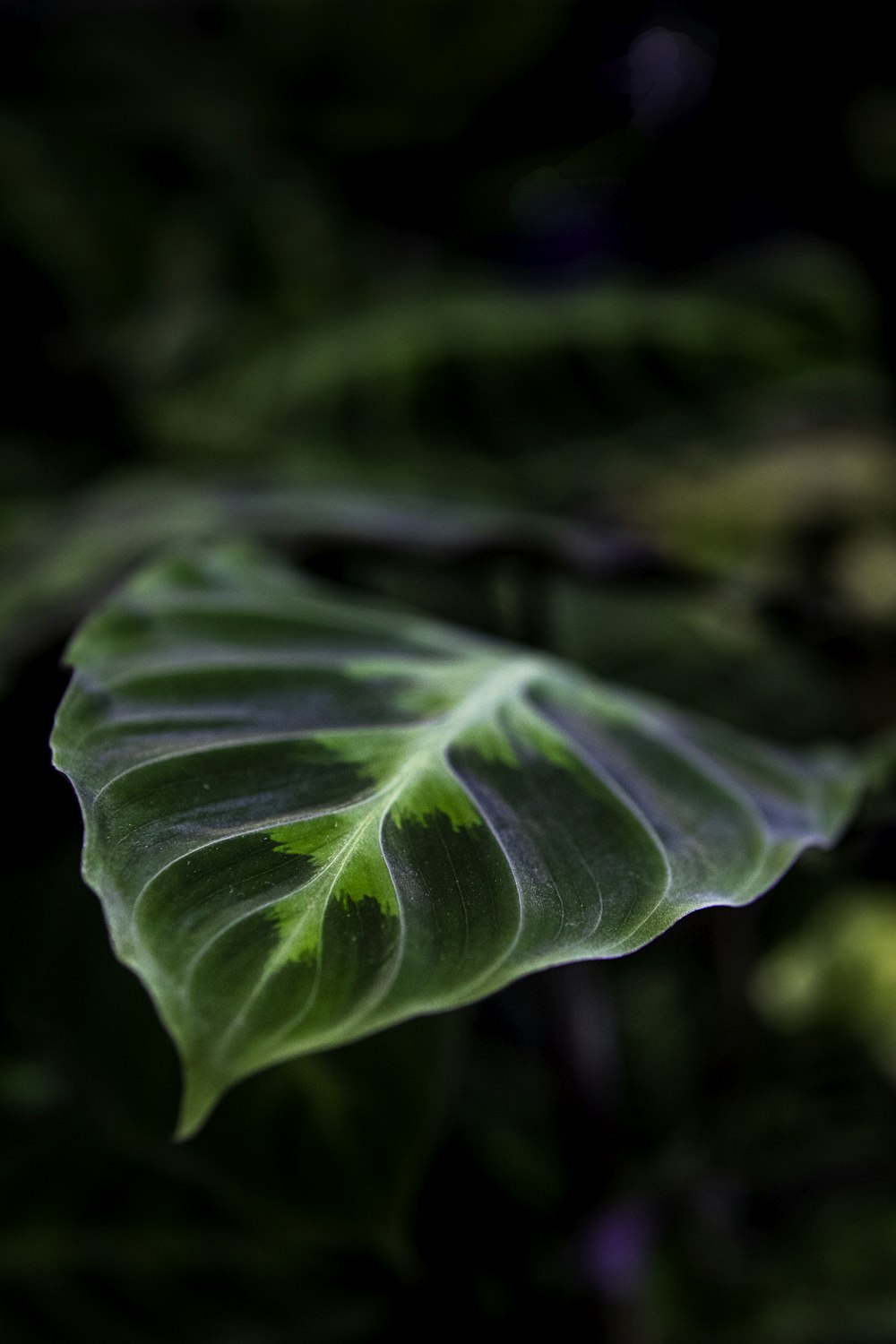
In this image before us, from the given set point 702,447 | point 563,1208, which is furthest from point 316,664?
point 702,447

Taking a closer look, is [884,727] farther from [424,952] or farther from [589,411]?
[424,952]

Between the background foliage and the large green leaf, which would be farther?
the background foliage

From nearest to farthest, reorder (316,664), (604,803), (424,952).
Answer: (424,952) → (604,803) → (316,664)

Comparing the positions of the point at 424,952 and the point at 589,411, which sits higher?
the point at 589,411

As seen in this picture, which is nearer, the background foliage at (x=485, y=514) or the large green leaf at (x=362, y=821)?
the large green leaf at (x=362, y=821)
